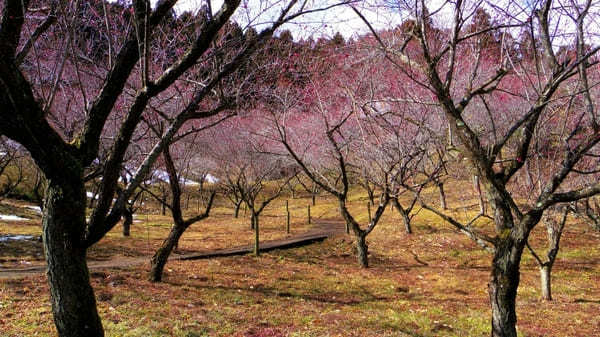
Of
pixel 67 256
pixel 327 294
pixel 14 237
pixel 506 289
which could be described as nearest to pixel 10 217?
pixel 14 237

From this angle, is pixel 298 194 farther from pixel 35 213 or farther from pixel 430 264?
pixel 430 264

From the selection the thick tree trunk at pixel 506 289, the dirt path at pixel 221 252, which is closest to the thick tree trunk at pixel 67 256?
the thick tree trunk at pixel 506 289

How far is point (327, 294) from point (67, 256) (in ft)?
24.7

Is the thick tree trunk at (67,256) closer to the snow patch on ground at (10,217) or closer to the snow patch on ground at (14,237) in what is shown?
the snow patch on ground at (14,237)

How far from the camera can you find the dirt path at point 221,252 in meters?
11.1

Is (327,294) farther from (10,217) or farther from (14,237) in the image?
(10,217)

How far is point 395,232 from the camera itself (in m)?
20.1

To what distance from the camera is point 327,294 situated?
1019 cm

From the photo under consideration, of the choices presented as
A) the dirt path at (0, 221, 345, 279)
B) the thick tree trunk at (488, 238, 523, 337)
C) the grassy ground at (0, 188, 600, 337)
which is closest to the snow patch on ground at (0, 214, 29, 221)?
the grassy ground at (0, 188, 600, 337)

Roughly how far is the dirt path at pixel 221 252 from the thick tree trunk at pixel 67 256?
796 cm

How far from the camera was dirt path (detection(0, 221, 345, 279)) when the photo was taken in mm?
11063

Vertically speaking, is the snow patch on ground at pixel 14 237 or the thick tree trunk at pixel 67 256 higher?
the thick tree trunk at pixel 67 256

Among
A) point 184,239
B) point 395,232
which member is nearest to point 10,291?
point 184,239

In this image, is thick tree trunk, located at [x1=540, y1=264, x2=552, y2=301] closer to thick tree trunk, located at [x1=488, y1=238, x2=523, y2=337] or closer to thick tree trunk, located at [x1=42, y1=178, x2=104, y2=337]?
thick tree trunk, located at [x1=488, y1=238, x2=523, y2=337]
